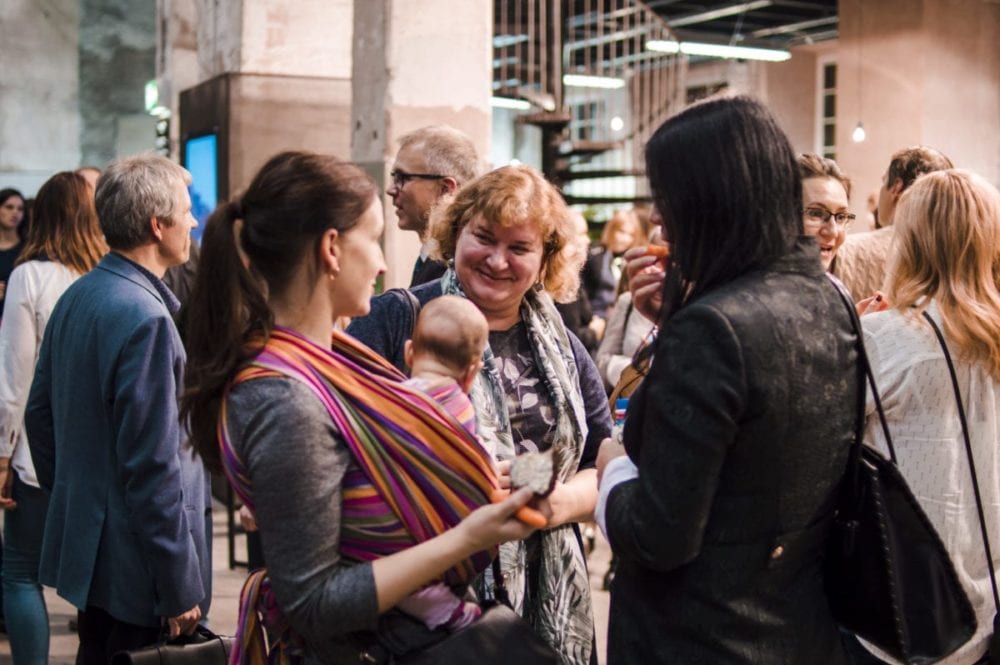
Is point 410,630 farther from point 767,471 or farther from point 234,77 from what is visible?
point 234,77

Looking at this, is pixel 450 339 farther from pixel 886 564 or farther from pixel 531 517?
pixel 886 564

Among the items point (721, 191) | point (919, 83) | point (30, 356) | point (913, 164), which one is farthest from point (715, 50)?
point (721, 191)

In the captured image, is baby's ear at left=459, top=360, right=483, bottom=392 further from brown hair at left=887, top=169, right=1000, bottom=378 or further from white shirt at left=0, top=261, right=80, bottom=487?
white shirt at left=0, top=261, right=80, bottom=487

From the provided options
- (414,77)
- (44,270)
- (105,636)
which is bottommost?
(105,636)

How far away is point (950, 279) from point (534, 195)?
3.11ft

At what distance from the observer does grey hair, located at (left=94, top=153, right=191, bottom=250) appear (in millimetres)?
3336

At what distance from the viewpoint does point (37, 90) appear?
17.9 metres

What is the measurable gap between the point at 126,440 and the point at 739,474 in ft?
5.77

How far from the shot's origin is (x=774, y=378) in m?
1.86

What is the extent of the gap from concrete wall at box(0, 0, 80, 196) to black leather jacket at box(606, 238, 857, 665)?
16.9 meters

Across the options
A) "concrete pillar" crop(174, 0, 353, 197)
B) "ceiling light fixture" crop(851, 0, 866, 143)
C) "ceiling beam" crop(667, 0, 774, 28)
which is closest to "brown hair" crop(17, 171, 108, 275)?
"concrete pillar" crop(174, 0, 353, 197)

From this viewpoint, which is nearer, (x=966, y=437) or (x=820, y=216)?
(x=966, y=437)

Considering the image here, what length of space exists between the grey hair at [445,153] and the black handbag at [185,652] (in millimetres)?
1434

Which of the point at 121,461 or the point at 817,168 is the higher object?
the point at 817,168
